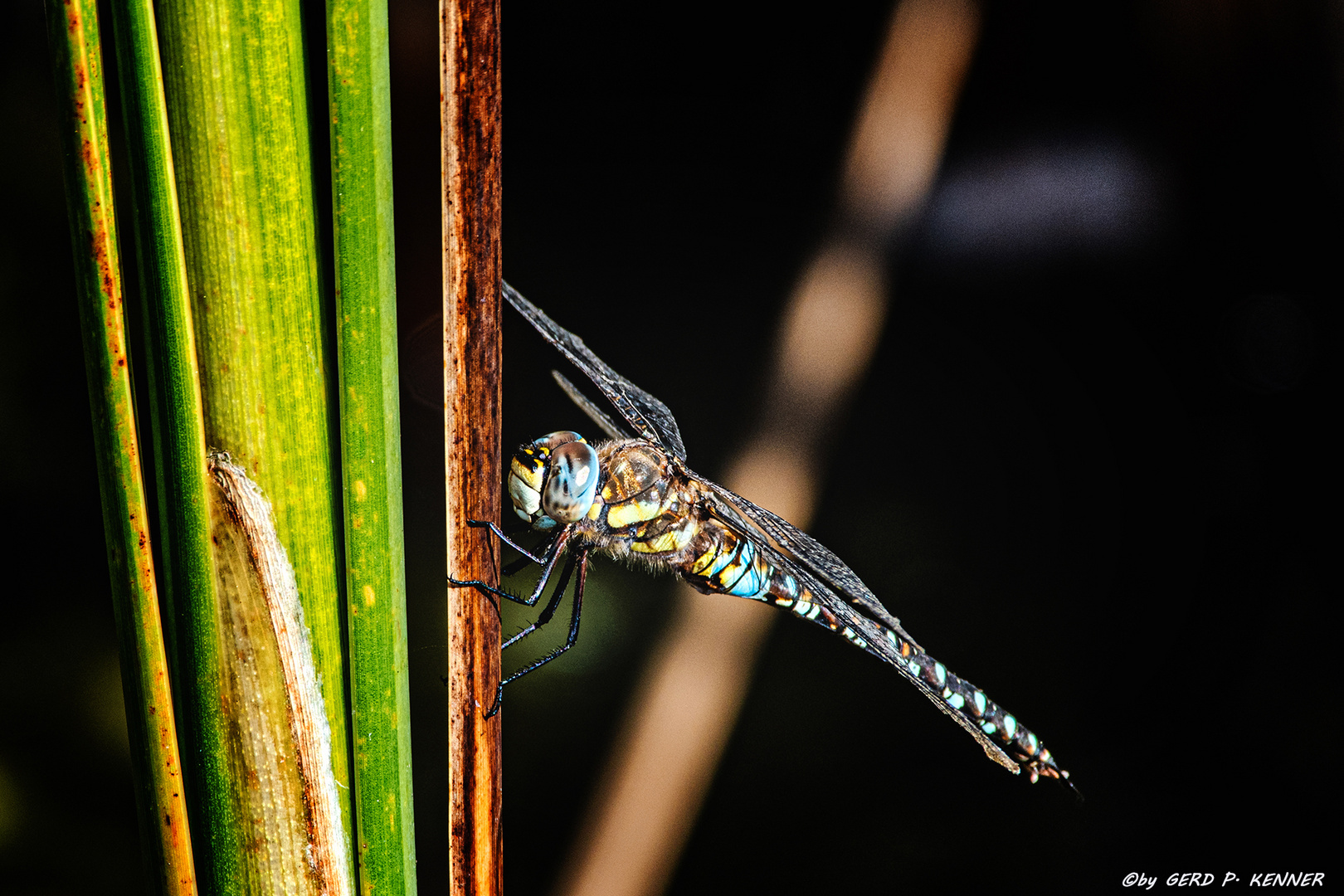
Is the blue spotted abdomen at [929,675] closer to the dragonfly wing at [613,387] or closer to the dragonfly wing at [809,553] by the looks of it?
the dragonfly wing at [809,553]

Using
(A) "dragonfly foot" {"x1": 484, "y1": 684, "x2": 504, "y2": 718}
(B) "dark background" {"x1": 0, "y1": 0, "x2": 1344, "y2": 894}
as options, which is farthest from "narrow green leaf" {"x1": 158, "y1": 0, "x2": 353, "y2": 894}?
(B) "dark background" {"x1": 0, "y1": 0, "x2": 1344, "y2": 894}

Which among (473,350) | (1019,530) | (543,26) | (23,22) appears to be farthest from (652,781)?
(23,22)

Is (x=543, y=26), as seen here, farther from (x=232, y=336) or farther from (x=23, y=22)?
(x=232, y=336)

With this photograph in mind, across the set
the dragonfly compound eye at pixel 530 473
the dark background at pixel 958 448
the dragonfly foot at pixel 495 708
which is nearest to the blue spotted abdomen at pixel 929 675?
the dark background at pixel 958 448

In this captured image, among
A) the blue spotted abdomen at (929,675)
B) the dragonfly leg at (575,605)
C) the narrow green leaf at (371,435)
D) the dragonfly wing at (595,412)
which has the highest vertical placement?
the narrow green leaf at (371,435)

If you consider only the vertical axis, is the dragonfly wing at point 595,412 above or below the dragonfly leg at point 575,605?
above

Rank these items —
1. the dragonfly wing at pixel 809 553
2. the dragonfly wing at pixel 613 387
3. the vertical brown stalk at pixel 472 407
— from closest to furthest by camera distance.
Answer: the vertical brown stalk at pixel 472 407 < the dragonfly wing at pixel 613 387 < the dragonfly wing at pixel 809 553

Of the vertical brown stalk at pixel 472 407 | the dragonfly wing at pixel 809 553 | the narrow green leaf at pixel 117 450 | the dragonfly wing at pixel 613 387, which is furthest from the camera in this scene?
the dragonfly wing at pixel 809 553

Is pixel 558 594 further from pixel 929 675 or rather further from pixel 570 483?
pixel 929 675
